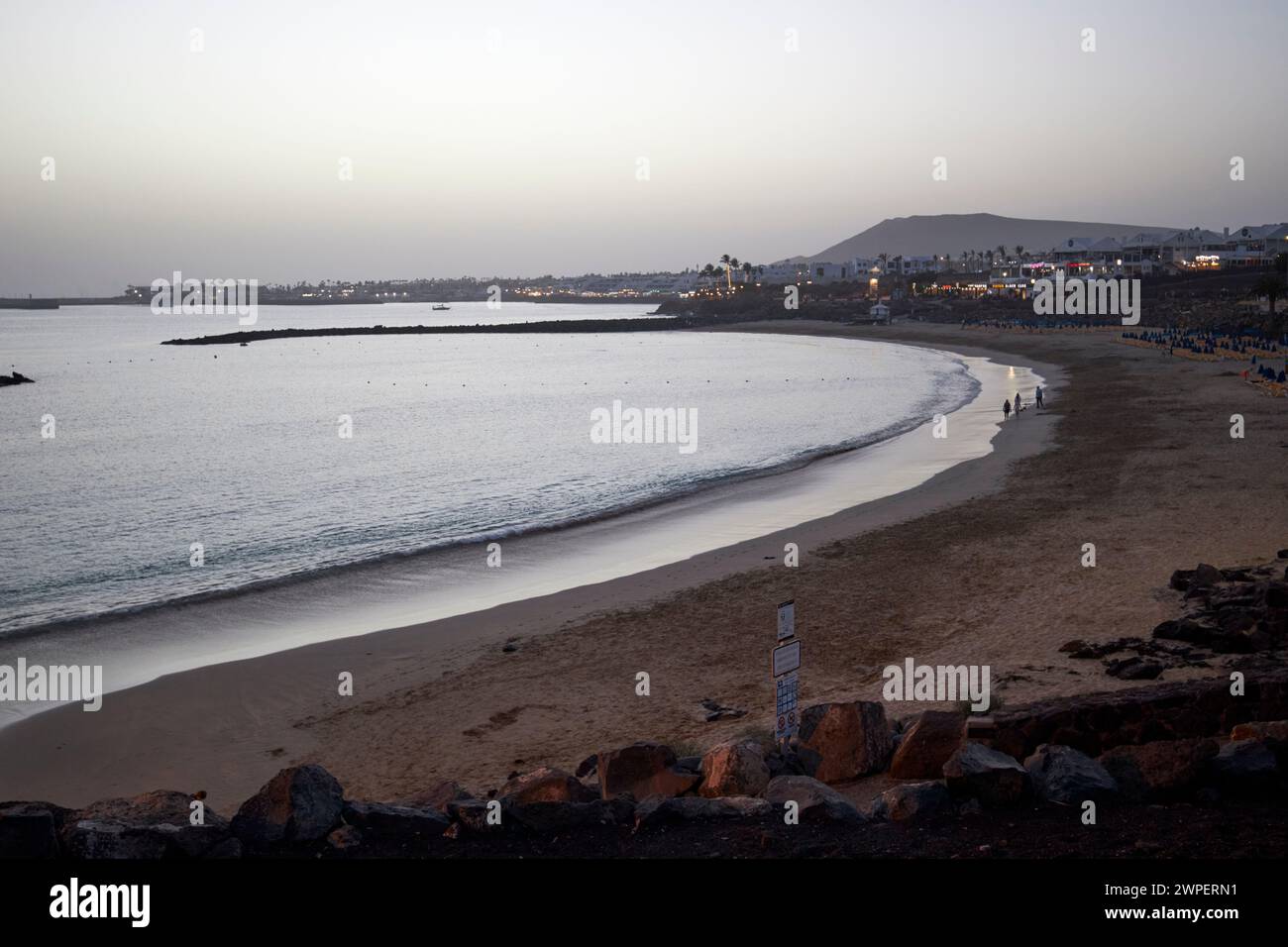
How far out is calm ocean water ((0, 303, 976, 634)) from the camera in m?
22.6

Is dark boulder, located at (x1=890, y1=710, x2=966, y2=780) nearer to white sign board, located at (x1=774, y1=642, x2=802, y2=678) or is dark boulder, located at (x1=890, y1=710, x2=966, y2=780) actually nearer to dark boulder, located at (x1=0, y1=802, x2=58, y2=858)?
white sign board, located at (x1=774, y1=642, x2=802, y2=678)

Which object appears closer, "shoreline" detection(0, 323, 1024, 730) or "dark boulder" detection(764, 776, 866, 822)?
"dark boulder" detection(764, 776, 866, 822)

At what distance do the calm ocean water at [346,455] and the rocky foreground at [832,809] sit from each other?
42.5 ft

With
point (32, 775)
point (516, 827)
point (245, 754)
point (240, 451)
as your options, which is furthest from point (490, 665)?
point (240, 451)

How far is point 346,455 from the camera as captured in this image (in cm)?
3944

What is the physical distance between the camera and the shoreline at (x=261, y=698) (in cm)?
1089

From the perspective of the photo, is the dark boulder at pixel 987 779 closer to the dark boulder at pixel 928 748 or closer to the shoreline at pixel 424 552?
the dark boulder at pixel 928 748
